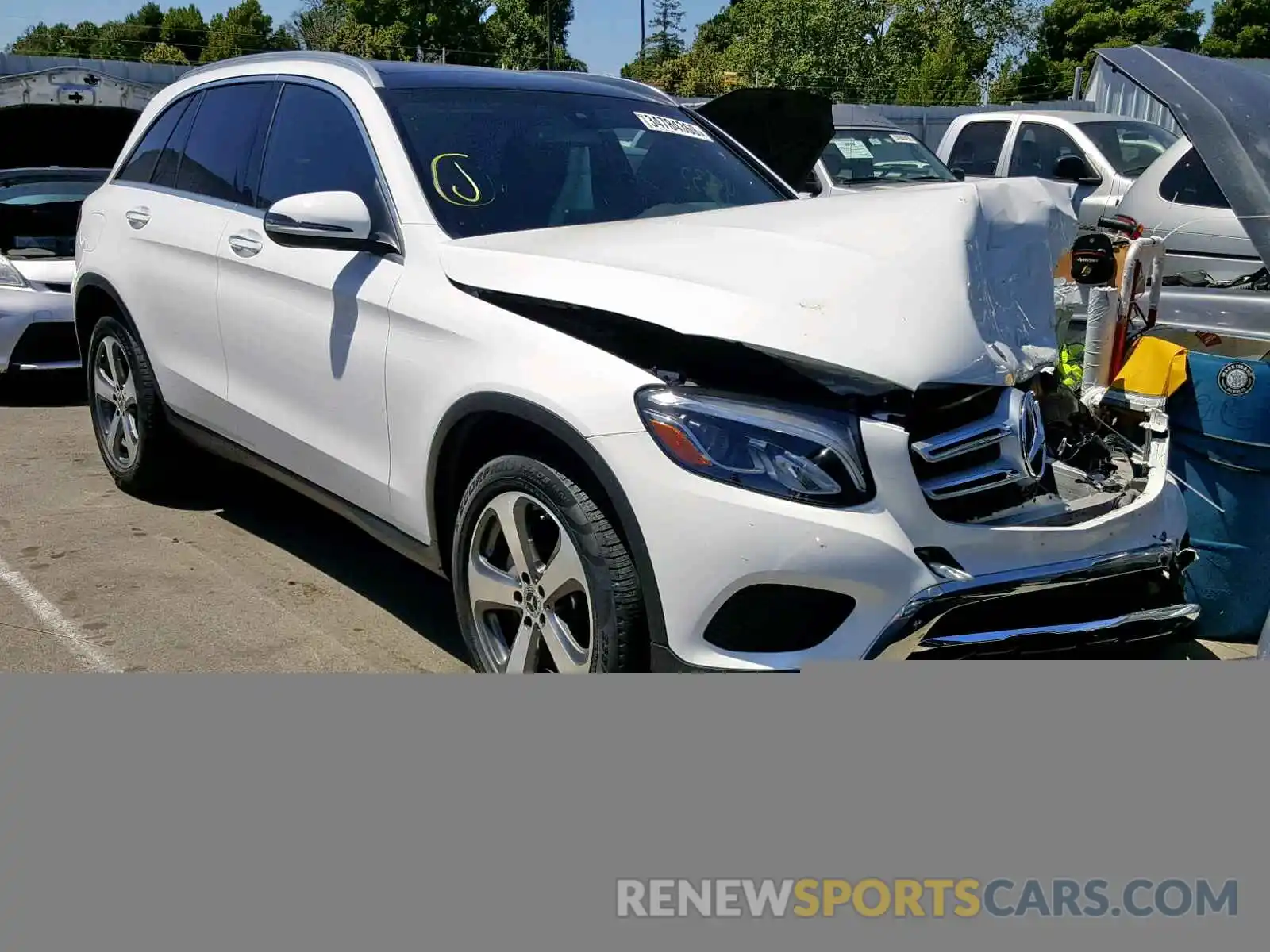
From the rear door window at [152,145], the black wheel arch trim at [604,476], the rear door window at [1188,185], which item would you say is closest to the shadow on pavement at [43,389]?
the rear door window at [152,145]

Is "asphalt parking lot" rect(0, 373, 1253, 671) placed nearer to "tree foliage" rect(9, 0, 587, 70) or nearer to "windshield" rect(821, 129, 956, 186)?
"windshield" rect(821, 129, 956, 186)

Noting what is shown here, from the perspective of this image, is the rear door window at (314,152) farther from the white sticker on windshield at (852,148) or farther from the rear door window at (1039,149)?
the rear door window at (1039,149)

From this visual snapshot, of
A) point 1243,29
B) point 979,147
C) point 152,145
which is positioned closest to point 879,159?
point 979,147

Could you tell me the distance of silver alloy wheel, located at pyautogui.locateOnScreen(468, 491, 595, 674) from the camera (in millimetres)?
2803

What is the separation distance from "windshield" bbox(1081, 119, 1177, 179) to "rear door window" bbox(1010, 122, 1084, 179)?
8.3 inches

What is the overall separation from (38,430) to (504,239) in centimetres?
465

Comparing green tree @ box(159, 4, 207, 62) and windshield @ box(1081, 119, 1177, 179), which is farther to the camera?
green tree @ box(159, 4, 207, 62)

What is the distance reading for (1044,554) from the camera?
8.62 ft

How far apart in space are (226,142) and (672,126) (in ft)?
5.46

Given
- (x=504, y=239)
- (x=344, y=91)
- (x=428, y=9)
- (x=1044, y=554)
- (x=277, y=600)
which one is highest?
(x=428, y=9)

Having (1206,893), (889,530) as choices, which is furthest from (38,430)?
(1206,893)

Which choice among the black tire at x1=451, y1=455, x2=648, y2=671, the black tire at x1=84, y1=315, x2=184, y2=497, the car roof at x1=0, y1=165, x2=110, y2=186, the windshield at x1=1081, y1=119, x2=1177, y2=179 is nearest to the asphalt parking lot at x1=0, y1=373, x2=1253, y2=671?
the black tire at x1=84, y1=315, x2=184, y2=497

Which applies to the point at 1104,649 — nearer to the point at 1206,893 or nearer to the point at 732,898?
the point at 1206,893

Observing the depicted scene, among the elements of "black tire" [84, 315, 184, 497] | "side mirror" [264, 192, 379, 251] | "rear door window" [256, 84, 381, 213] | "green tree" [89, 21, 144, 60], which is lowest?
"black tire" [84, 315, 184, 497]
